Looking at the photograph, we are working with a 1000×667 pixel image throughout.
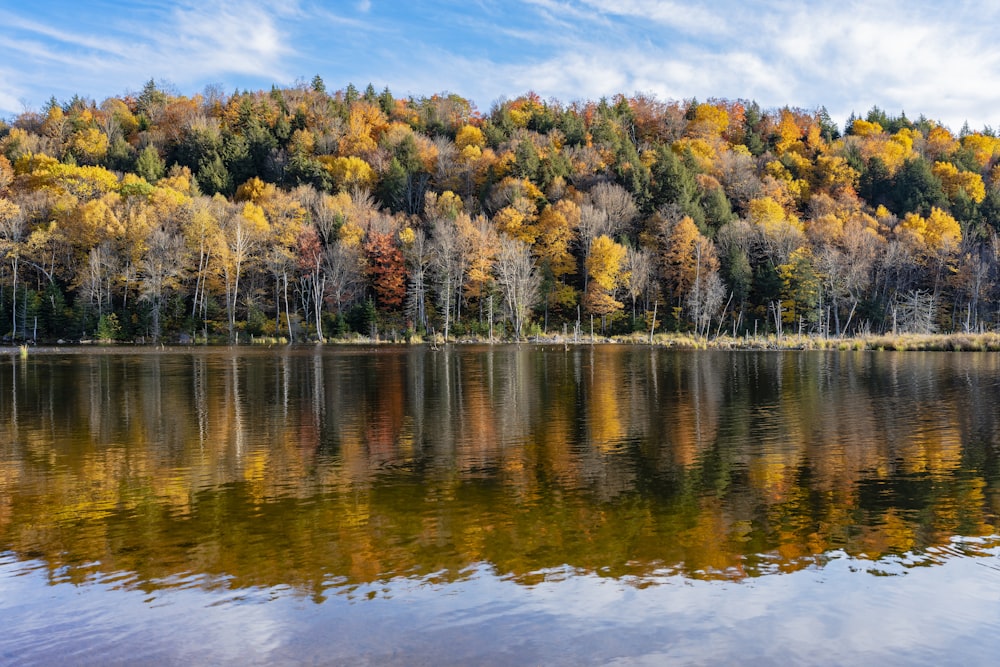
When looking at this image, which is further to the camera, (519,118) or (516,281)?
(519,118)

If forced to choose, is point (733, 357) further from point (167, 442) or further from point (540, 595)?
point (540, 595)

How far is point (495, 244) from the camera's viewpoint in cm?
7925

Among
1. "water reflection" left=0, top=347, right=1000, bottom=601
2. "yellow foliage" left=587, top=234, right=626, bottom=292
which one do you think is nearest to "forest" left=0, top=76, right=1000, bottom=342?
"yellow foliage" left=587, top=234, right=626, bottom=292

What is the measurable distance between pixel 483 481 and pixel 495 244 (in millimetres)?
67173

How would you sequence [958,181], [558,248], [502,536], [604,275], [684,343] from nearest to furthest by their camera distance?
1. [502,536]
2. [684,343]
3. [604,275]
4. [558,248]
5. [958,181]

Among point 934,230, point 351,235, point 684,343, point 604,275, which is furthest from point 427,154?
point 934,230

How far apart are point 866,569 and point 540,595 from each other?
3.89 m

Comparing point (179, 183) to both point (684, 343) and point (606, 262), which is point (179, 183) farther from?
point (684, 343)

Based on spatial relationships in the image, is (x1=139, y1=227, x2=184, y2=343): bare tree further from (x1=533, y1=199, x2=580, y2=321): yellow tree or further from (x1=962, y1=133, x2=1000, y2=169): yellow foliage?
(x1=962, y1=133, x2=1000, y2=169): yellow foliage

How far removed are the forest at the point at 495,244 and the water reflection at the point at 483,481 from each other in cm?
4784

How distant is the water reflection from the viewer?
920 centimetres

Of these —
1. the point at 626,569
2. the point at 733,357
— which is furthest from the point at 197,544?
the point at 733,357

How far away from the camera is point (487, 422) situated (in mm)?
20172

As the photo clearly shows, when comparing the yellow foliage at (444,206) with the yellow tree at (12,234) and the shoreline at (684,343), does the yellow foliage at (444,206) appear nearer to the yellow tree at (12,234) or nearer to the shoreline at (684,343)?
the shoreline at (684,343)
